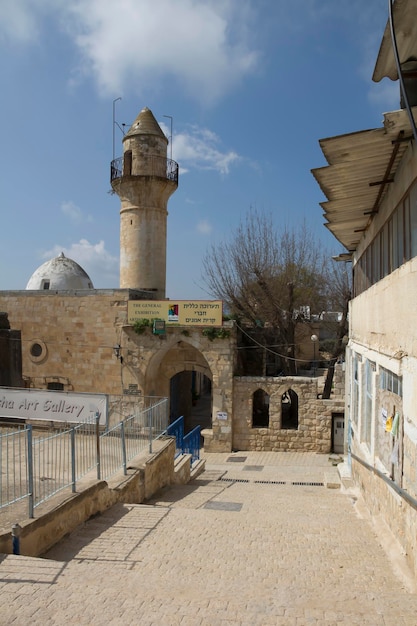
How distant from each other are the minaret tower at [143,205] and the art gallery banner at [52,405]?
31.0 feet

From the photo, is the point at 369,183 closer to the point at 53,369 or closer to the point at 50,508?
the point at 50,508

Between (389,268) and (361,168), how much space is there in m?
1.96

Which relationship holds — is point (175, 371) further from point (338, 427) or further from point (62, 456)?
point (62, 456)

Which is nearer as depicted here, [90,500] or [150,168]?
[90,500]

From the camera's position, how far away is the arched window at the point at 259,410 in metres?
20.5

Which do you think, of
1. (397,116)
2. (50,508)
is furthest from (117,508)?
(397,116)

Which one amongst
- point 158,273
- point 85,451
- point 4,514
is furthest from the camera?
point 158,273

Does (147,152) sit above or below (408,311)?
above

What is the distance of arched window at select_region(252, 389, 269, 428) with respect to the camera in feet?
67.3

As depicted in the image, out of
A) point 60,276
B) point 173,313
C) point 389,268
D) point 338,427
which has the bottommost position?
point 338,427

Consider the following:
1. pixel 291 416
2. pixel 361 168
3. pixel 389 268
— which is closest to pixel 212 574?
pixel 361 168

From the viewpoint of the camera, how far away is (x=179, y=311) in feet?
60.8

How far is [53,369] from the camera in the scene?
2002 centimetres

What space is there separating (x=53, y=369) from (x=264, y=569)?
16396mm
